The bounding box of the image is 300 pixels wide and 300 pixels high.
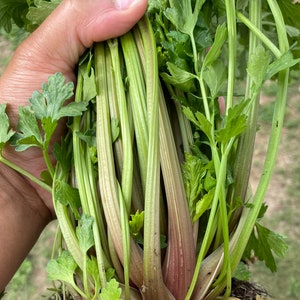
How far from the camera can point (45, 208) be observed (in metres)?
1.09

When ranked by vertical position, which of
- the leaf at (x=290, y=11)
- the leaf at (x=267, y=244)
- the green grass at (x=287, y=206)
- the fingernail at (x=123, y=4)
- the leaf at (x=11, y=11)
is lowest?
the green grass at (x=287, y=206)

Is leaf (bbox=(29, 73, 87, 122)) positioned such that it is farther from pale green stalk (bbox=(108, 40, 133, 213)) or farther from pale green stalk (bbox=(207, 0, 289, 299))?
pale green stalk (bbox=(207, 0, 289, 299))

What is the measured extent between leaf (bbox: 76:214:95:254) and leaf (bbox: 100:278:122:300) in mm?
69

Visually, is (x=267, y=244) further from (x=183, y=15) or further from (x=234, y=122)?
(x=183, y=15)

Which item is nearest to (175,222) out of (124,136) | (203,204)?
(203,204)

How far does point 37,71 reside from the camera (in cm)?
95

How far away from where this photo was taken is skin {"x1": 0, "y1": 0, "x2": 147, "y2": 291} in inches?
33.2

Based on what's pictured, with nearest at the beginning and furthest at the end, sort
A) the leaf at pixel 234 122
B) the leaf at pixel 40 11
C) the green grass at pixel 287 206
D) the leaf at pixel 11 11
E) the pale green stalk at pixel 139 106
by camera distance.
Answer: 1. the leaf at pixel 234 122
2. the pale green stalk at pixel 139 106
3. the leaf at pixel 40 11
4. the leaf at pixel 11 11
5. the green grass at pixel 287 206

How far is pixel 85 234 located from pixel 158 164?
0.15 meters

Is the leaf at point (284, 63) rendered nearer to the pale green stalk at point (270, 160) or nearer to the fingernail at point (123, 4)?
the pale green stalk at point (270, 160)

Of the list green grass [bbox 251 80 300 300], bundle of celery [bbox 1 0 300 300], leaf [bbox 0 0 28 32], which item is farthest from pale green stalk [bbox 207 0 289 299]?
green grass [bbox 251 80 300 300]

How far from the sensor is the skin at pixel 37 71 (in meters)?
0.84

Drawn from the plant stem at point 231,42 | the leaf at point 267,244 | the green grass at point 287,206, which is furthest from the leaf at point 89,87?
the green grass at point 287,206

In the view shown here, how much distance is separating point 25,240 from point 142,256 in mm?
370
